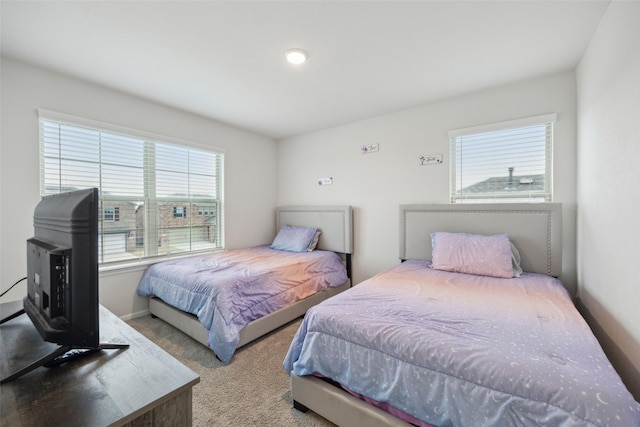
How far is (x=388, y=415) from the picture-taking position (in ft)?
4.29

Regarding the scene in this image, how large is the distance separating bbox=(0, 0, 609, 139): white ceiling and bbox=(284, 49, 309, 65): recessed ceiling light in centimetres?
5

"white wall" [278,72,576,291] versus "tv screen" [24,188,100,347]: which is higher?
"white wall" [278,72,576,291]

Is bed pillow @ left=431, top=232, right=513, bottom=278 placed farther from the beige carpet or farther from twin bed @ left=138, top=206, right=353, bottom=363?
the beige carpet

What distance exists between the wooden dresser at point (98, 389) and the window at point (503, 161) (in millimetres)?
3032

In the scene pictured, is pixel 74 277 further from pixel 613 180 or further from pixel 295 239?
pixel 295 239

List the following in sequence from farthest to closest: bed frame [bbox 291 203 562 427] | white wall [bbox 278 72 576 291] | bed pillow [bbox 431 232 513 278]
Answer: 1. white wall [bbox 278 72 576 291]
2. bed pillow [bbox 431 232 513 278]
3. bed frame [bbox 291 203 562 427]

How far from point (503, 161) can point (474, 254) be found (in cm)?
108

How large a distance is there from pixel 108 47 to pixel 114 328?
209 cm

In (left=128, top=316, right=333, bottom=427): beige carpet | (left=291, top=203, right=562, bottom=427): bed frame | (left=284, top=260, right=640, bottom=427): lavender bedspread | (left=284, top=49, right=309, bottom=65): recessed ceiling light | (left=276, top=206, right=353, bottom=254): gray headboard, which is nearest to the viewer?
(left=284, top=260, right=640, bottom=427): lavender bedspread

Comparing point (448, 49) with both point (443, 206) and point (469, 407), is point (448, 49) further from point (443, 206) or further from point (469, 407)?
point (469, 407)

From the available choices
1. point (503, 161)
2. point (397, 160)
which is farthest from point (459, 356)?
point (397, 160)

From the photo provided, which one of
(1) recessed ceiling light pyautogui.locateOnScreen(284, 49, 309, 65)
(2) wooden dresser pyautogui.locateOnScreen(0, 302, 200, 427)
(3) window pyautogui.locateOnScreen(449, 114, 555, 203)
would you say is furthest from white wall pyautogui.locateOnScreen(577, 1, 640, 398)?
(2) wooden dresser pyautogui.locateOnScreen(0, 302, 200, 427)

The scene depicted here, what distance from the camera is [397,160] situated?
11.0 ft

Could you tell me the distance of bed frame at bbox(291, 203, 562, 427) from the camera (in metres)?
1.44
